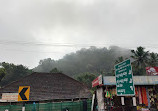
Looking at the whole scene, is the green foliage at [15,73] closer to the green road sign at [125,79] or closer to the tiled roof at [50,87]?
the tiled roof at [50,87]

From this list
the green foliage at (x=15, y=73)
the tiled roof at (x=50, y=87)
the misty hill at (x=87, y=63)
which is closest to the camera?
the tiled roof at (x=50, y=87)

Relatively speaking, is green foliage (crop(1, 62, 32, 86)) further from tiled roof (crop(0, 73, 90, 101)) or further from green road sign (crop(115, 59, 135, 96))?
green road sign (crop(115, 59, 135, 96))

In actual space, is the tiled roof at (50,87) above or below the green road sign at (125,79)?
below

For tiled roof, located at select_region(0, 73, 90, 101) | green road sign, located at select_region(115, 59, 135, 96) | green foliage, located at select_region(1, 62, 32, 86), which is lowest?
tiled roof, located at select_region(0, 73, 90, 101)

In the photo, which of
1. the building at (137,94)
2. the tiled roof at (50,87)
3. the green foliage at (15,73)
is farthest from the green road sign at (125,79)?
the green foliage at (15,73)

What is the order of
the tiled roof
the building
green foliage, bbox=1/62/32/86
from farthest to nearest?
green foliage, bbox=1/62/32/86 → the tiled roof → the building

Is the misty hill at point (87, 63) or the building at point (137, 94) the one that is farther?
the misty hill at point (87, 63)

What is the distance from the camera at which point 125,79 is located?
539 centimetres

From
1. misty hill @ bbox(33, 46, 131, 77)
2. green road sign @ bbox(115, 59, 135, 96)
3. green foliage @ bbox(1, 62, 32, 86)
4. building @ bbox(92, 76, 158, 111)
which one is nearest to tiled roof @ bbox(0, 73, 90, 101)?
building @ bbox(92, 76, 158, 111)

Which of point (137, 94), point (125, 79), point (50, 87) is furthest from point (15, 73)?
point (125, 79)

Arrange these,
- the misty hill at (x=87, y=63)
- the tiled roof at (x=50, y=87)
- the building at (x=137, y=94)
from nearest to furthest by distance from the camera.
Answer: the building at (x=137, y=94) → the tiled roof at (x=50, y=87) → the misty hill at (x=87, y=63)

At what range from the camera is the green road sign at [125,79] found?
503cm

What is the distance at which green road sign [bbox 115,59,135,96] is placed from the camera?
5027 millimetres

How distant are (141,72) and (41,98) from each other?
149ft
